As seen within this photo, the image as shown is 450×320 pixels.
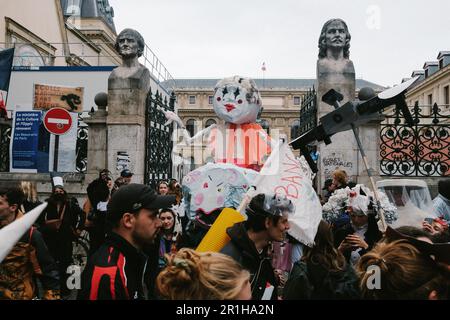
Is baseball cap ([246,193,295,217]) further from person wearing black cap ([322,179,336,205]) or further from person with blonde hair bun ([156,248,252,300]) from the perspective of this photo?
person wearing black cap ([322,179,336,205])

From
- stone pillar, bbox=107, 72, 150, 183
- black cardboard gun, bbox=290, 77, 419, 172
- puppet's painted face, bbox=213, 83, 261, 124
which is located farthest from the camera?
stone pillar, bbox=107, 72, 150, 183

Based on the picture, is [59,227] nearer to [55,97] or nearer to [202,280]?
[202,280]

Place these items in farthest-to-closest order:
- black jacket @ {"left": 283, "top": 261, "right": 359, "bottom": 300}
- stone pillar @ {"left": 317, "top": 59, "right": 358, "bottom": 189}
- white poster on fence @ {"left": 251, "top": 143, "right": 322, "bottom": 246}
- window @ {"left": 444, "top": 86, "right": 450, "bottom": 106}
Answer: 1. window @ {"left": 444, "top": 86, "right": 450, "bottom": 106}
2. stone pillar @ {"left": 317, "top": 59, "right": 358, "bottom": 189}
3. white poster on fence @ {"left": 251, "top": 143, "right": 322, "bottom": 246}
4. black jacket @ {"left": 283, "top": 261, "right": 359, "bottom": 300}

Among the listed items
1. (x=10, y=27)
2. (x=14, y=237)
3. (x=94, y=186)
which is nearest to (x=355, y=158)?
(x=94, y=186)

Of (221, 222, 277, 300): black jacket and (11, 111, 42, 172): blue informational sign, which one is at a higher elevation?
(11, 111, 42, 172): blue informational sign

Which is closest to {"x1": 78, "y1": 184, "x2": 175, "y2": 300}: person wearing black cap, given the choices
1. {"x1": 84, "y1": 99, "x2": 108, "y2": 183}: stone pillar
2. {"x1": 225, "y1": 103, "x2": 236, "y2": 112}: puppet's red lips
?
{"x1": 225, "y1": 103, "x2": 236, "y2": 112}: puppet's red lips

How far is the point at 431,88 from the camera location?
3244 centimetres

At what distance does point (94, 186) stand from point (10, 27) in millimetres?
19431

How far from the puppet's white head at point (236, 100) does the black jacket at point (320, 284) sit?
11.7 ft

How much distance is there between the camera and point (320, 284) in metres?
2.69

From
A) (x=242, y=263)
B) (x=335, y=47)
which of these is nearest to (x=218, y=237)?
(x=242, y=263)

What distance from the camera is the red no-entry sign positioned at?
870 centimetres

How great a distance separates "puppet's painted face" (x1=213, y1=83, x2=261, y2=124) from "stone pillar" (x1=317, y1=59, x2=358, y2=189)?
285cm
